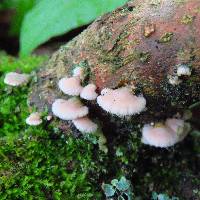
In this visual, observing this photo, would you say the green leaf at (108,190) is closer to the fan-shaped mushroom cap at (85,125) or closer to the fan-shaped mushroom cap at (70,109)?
the fan-shaped mushroom cap at (85,125)

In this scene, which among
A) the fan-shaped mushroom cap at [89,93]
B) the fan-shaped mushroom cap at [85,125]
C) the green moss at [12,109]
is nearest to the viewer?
the fan-shaped mushroom cap at [89,93]

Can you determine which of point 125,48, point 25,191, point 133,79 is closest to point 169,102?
point 133,79

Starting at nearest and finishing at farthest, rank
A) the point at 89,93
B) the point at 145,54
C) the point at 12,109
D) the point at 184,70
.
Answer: the point at 184,70, the point at 145,54, the point at 89,93, the point at 12,109

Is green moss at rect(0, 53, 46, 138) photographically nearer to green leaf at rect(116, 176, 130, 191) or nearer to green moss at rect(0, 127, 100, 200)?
green moss at rect(0, 127, 100, 200)

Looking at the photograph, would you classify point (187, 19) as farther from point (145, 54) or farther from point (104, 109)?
point (104, 109)

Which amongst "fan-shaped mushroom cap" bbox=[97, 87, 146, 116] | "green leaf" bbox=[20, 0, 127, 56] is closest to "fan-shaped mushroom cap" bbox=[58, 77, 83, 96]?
"fan-shaped mushroom cap" bbox=[97, 87, 146, 116]

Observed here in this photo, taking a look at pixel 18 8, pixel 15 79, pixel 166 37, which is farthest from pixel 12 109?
pixel 18 8

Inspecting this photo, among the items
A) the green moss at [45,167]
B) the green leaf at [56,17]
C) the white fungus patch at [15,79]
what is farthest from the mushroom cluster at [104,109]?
Result: the green leaf at [56,17]
